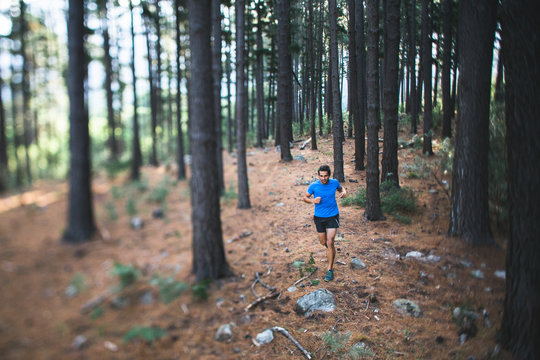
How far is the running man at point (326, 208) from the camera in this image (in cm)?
352

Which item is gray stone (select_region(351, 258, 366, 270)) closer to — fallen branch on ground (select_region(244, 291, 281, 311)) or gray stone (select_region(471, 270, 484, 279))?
fallen branch on ground (select_region(244, 291, 281, 311))

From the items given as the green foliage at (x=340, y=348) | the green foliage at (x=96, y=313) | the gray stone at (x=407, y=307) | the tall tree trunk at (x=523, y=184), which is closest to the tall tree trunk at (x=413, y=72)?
the tall tree trunk at (x=523, y=184)

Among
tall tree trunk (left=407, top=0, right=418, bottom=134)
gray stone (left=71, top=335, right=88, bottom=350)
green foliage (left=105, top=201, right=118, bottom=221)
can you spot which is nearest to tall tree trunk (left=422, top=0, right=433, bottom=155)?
tall tree trunk (left=407, top=0, right=418, bottom=134)

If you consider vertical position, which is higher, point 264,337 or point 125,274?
point 125,274

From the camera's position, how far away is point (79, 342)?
8.86 ft

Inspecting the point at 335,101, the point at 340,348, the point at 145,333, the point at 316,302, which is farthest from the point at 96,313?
the point at 335,101

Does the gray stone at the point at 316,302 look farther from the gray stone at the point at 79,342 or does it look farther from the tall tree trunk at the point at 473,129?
the gray stone at the point at 79,342

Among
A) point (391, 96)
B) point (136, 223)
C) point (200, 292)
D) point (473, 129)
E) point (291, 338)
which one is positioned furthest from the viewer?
point (136, 223)

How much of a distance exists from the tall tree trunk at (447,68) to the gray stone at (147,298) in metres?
5.51

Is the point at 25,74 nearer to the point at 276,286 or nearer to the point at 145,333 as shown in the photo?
the point at 145,333

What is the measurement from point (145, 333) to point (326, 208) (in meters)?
2.98

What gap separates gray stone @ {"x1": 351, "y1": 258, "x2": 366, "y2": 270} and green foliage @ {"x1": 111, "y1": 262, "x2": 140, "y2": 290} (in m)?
3.11

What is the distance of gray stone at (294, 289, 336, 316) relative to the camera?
331cm

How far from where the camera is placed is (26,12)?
147 inches
